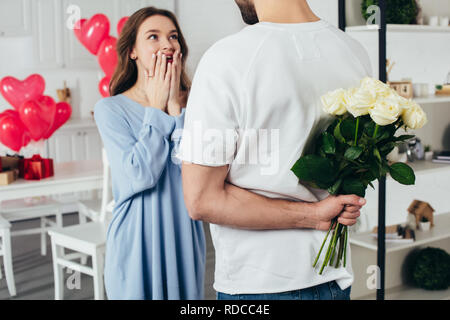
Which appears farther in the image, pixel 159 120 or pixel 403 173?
pixel 159 120

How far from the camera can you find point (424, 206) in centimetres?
201

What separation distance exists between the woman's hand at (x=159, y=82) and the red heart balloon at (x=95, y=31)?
2.10 ft

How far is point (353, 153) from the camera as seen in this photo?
69 centimetres

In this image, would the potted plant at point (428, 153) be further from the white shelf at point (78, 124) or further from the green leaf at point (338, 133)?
the white shelf at point (78, 124)

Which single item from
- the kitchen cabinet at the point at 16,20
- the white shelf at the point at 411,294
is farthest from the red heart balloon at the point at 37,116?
the kitchen cabinet at the point at 16,20

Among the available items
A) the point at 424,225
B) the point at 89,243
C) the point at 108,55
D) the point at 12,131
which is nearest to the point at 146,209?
Answer: the point at 89,243

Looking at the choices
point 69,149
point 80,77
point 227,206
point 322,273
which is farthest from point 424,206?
point 80,77

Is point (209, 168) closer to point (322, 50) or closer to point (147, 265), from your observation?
point (322, 50)

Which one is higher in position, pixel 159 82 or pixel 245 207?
pixel 159 82

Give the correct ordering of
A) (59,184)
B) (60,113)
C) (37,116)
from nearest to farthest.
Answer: (59,184) → (37,116) → (60,113)

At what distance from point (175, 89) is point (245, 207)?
22.7 inches

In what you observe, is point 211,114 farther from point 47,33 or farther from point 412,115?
point 47,33

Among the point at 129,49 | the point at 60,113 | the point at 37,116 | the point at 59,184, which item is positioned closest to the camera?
the point at 129,49

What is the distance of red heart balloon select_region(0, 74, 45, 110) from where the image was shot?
2.29m
